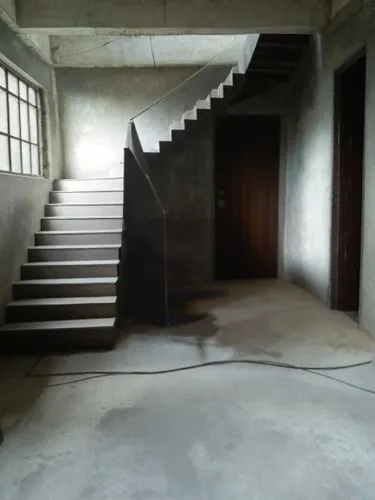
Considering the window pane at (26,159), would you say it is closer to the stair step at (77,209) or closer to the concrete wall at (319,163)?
the stair step at (77,209)

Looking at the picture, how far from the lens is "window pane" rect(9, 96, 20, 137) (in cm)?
483

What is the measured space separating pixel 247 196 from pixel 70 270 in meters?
3.35

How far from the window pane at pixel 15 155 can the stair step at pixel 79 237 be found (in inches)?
28.9

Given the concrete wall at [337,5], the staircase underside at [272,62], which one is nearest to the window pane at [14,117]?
the staircase underside at [272,62]

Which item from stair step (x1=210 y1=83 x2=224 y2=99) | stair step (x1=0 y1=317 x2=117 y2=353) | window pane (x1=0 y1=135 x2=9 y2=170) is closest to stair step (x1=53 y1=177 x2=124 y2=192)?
window pane (x1=0 y1=135 x2=9 y2=170)

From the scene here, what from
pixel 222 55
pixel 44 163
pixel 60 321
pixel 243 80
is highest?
pixel 222 55

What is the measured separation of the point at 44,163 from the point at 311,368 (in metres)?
4.18

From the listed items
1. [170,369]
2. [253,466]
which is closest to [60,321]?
[170,369]

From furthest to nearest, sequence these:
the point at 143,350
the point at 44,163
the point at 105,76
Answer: the point at 105,76 < the point at 44,163 < the point at 143,350

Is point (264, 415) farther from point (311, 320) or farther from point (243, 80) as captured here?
point (243, 80)

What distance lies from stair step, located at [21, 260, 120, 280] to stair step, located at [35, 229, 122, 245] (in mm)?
453

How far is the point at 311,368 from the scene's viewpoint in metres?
3.26

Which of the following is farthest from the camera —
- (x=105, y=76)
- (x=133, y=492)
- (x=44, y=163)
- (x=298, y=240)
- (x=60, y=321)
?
(x=105, y=76)

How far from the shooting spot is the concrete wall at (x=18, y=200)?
4203mm
